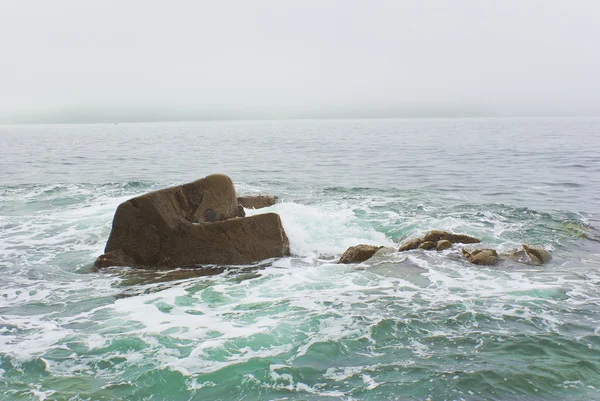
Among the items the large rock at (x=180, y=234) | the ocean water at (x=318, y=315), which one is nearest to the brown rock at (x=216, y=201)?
the large rock at (x=180, y=234)

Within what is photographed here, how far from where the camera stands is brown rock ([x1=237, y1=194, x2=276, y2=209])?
1645cm

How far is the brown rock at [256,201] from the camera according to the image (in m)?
16.5

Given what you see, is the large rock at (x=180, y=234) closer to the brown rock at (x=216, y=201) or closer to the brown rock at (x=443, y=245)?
the brown rock at (x=216, y=201)

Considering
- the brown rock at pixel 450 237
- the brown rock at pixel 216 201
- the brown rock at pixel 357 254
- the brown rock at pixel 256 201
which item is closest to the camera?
the brown rock at pixel 357 254

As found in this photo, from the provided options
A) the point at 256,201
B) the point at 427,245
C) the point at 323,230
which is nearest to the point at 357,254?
the point at 427,245

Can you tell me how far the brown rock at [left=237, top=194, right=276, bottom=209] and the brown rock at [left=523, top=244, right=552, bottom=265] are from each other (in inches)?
328

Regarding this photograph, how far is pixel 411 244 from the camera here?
1242cm

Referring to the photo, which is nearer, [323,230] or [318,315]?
[318,315]

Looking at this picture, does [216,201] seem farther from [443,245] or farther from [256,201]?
[443,245]

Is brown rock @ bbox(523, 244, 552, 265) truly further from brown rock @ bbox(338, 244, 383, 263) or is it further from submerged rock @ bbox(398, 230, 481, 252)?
brown rock @ bbox(338, 244, 383, 263)

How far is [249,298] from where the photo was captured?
920 cm

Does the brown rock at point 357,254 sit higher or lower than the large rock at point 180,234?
lower

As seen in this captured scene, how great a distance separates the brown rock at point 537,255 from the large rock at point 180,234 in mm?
5958

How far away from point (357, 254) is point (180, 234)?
4.11 metres
